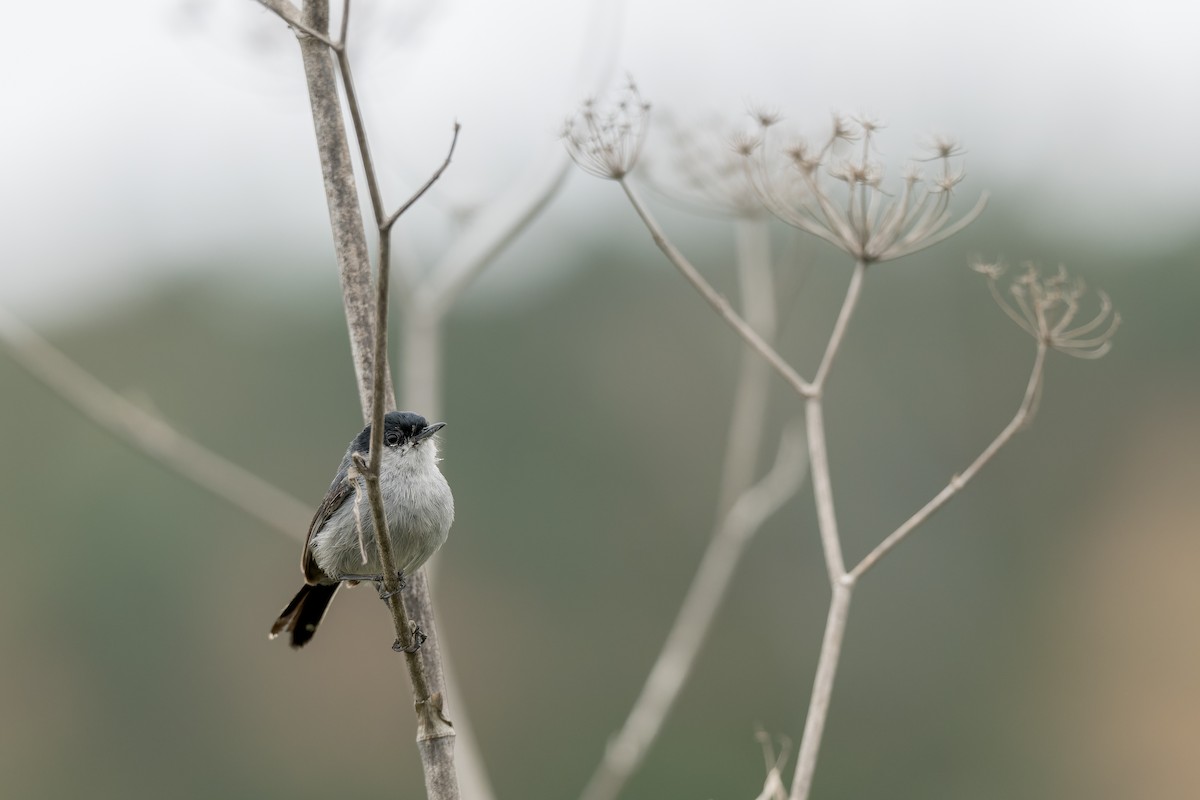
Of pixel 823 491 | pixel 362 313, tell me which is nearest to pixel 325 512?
pixel 362 313

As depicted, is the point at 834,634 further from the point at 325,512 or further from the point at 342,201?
the point at 325,512

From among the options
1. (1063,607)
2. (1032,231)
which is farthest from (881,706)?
(1032,231)

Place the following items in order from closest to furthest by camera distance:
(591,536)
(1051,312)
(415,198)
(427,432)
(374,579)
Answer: (415,198) → (1051,312) → (374,579) → (427,432) → (591,536)

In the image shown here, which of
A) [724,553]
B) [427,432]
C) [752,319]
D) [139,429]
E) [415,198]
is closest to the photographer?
[415,198]

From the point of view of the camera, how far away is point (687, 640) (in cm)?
503

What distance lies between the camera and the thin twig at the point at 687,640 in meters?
4.81

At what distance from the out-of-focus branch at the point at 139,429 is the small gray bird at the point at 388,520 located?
0.16 meters

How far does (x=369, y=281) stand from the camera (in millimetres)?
3234

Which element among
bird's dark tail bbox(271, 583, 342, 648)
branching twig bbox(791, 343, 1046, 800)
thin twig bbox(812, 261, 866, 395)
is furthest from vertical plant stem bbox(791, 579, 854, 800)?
bird's dark tail bbox(271, 583, 342, 648)

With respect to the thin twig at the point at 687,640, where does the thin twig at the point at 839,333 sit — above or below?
above

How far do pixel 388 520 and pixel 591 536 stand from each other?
24.8m

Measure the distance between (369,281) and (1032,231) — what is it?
2903 cm

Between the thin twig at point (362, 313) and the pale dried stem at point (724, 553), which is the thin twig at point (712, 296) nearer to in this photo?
the thin twig at point (362, 313)

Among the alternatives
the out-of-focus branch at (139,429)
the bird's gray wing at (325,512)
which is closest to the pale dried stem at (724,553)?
the bird's gray wing at (325,512)
